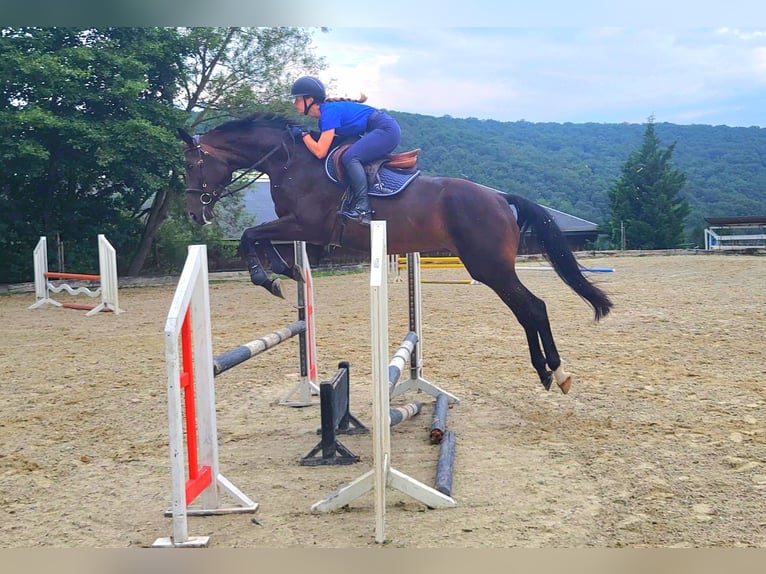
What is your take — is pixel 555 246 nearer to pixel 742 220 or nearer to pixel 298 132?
pixel 298 132

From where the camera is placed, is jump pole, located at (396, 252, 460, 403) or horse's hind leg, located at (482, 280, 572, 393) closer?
horse's hind leg, located at (482, 280, 572, 393)

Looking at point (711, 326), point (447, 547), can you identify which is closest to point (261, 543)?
point (447, 547)

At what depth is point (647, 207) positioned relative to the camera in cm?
2534

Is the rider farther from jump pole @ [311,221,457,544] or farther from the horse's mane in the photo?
jump pole @ [311,221,457,544]

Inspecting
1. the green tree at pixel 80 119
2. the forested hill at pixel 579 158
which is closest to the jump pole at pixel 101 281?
the green tree at pixel 80 119

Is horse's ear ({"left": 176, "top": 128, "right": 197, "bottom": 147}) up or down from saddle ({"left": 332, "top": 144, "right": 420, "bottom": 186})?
up

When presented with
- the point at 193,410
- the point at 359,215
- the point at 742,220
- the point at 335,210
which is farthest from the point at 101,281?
the point at 742,220

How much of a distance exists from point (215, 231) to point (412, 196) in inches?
511

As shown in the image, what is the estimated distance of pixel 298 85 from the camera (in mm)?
3693

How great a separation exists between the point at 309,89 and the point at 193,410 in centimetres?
194

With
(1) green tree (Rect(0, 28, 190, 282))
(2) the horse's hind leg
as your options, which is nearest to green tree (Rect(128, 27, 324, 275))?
(1) green tree (Rect(0, 28, 190, 282))

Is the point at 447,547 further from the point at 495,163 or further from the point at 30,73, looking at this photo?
the point at 30,73

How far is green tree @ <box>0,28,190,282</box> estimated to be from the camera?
12695mm

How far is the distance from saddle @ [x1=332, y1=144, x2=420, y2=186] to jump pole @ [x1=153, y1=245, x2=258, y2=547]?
4.09 feet
